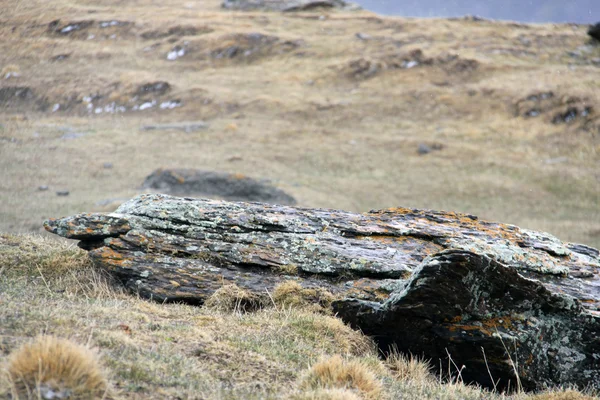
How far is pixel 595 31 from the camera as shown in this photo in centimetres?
6844

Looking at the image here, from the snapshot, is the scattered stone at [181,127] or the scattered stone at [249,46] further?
the scattered stone at [249,46]

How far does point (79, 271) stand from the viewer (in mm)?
9000

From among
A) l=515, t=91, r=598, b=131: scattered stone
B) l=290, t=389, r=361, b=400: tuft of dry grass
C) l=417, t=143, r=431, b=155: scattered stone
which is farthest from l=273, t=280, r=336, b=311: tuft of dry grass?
l=515, t=91, r=598, b=131: scattered stone

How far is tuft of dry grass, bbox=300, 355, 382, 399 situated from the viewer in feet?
18.1

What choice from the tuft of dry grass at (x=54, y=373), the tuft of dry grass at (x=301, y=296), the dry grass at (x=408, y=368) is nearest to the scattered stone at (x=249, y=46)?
the tuft of dry grass at (x=301, y=296)

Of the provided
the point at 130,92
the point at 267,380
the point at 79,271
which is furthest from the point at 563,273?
the point at 130,92

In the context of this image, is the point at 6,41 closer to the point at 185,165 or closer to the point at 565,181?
the point at 185,165

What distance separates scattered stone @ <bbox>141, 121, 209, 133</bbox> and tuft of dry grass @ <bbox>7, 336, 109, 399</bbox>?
150 feet

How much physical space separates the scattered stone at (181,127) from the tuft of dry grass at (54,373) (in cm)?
4572

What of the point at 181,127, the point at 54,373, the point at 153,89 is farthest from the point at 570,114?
the point at 54,373

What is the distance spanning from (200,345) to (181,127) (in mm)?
45415

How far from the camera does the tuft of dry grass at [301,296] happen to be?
8414mm

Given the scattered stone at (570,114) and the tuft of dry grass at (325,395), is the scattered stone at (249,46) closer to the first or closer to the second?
the scattered stone at (570,114)

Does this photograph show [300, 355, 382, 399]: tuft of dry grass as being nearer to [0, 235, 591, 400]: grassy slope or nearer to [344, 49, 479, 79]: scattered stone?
[0, 235, 591, 400]: grassy slope
